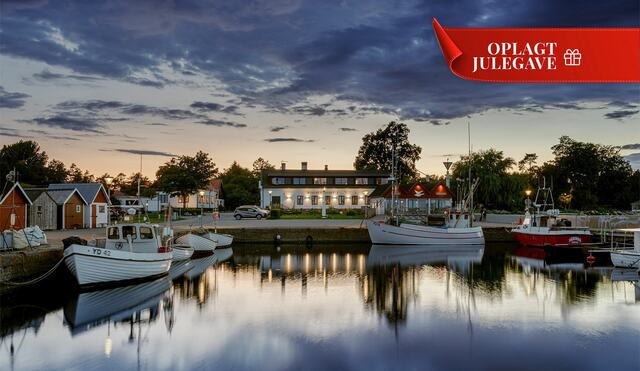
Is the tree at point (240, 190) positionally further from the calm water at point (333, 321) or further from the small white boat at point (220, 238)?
the calm water at point (333, 321)

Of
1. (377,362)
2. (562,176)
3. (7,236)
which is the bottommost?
(377,362)

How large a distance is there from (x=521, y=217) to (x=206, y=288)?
113 feet

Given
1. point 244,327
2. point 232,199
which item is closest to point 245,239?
point 244,327

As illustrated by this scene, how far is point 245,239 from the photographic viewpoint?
134 feet

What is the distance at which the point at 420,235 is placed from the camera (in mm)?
41812

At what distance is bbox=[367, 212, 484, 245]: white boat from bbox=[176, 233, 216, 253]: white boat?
1278 cm

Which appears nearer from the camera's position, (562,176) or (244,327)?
(244,327)

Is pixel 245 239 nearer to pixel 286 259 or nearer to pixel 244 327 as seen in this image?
pixel 286 259

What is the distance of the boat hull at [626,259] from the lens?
27672 millimetres

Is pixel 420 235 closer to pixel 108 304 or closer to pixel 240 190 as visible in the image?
pixel 108 304

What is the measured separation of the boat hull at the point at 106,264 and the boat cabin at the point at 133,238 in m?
1.14

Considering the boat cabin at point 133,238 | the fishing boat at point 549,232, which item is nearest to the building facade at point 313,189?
the fishing boat at point 549,232

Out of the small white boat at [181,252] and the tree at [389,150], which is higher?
the tree at [389,150]

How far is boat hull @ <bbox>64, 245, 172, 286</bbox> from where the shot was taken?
20750 millimetres
